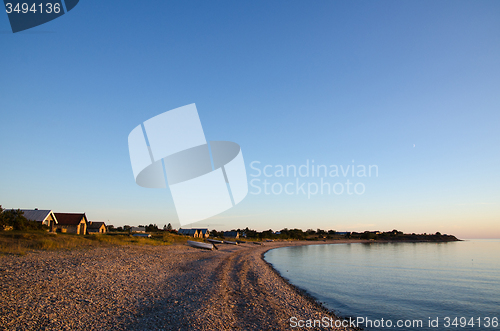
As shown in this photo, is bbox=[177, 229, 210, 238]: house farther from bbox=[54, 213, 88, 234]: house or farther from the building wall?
bbox=[54, 213, 88, 234]: house

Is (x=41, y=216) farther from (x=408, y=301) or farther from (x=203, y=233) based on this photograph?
(x=203, y=233)

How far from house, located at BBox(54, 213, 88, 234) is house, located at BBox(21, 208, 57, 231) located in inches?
95.0

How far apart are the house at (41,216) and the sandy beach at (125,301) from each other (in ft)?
103

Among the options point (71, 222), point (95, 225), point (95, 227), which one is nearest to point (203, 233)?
point (95, 225)

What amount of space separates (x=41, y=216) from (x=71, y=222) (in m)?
6.79

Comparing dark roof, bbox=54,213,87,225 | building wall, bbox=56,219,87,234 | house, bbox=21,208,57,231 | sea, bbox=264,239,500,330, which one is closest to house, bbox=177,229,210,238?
building wall, bbox=56,219,87,234

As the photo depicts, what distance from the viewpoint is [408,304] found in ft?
63.3

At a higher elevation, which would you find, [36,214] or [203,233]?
[36,214]

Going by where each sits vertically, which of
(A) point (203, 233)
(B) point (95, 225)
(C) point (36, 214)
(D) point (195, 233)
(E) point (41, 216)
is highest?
(C) point (36, 214)

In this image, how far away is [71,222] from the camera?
51.6 meters

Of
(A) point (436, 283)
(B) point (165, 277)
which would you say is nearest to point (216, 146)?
(B) point (165, 277)

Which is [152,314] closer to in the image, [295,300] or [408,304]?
[295,300]

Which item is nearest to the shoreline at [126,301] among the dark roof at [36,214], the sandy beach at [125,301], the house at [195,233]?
the sandy beach at [125,301]

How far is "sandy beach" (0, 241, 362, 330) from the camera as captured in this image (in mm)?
9383
